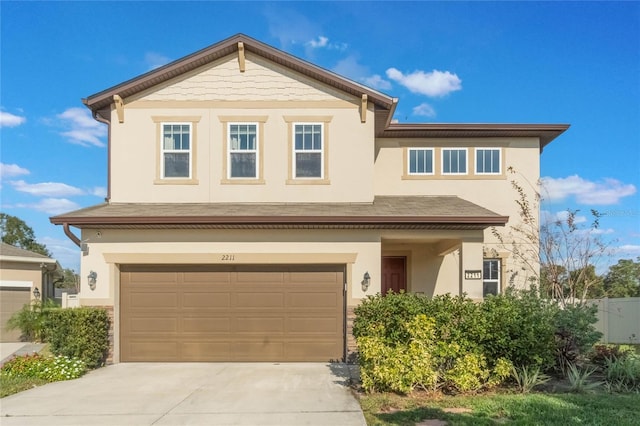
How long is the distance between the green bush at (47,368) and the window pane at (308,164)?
6478mm

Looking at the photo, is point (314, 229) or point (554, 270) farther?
point (554, 270)

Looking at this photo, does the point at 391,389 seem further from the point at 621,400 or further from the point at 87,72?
the point at 87,72

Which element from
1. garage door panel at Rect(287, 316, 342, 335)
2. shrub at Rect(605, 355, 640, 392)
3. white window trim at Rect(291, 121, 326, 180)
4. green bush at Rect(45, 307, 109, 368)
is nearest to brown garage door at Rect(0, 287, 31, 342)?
green bush at Rect(45, 307, 109, 368)

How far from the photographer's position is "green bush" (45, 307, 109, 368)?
31.9 ft

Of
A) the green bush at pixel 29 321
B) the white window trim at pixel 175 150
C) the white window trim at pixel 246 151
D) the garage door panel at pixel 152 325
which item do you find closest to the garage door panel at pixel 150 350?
the garage door panel at pixel 152 325

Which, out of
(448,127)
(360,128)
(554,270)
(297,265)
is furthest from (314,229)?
(554,270)

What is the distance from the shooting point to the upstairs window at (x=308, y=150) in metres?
11.8

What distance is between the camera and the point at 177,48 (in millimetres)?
13523

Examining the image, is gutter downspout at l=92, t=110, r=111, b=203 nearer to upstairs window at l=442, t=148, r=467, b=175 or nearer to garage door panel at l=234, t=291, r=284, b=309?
garage door panel at l=234, t=291, r=284, b=309

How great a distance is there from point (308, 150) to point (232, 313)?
441cm

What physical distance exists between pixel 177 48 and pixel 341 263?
805 centimetres

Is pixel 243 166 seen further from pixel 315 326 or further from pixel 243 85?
pixel 315 326

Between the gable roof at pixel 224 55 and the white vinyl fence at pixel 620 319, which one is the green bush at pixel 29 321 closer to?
the gable roof at pixel 224 55

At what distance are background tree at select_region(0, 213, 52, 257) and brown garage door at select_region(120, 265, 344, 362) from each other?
112 ft
